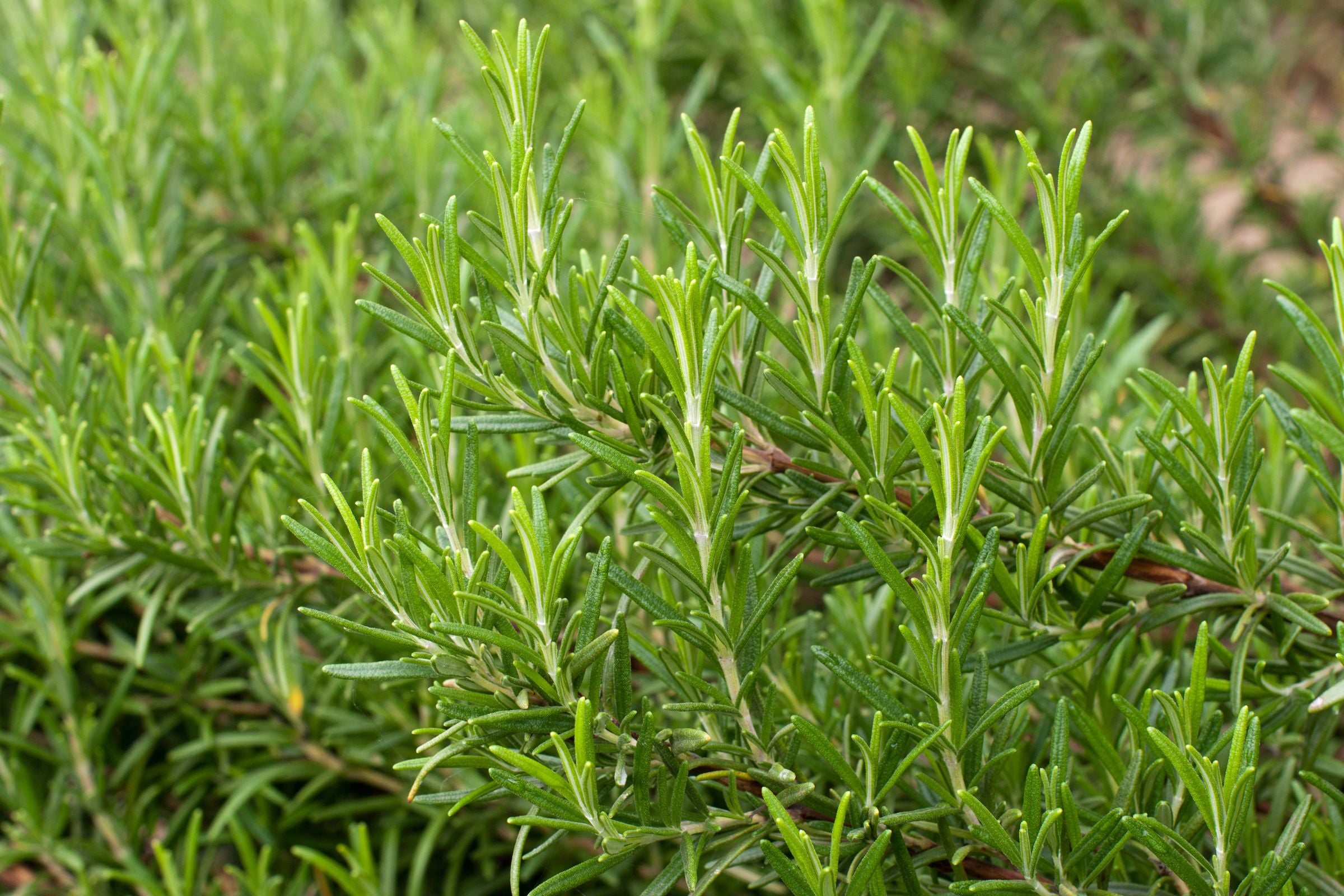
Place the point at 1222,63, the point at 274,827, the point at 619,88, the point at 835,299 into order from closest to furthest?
the point at 274,827 → the point at 835,299 → the point at 1222,63 → the point at 619,88

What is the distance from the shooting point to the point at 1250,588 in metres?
0.53

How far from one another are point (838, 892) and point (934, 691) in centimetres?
10

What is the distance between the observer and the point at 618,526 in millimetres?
716

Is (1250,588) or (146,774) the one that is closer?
(1250,588)

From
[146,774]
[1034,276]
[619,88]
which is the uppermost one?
[1034,276]

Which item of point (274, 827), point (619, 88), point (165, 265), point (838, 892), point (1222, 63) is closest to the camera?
point (838, 892)

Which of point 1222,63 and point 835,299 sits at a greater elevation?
point 1222,63

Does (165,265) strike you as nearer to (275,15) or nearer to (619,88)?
(275,15)

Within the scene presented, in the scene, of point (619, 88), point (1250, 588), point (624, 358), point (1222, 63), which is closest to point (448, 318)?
point (624, 358)

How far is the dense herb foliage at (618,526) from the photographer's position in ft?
1.52

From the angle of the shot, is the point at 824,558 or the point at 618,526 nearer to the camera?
the point at 824,558

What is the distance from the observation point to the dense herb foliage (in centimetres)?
46

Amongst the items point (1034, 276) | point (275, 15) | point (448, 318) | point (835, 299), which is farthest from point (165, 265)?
point (1034, 276)

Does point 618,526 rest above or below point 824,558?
below
